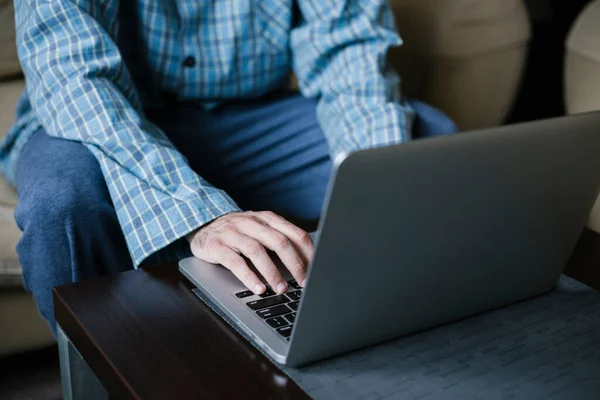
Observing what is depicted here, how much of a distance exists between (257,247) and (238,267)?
0.03 metres

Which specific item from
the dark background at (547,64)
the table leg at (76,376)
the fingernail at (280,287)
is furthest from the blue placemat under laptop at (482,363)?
the dark background at (547,64)

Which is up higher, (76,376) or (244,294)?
(244,294)

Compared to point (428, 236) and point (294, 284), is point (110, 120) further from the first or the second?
point (428, 236)

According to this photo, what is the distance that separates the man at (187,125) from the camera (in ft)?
2.93

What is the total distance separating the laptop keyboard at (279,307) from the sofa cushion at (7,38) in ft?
3.29

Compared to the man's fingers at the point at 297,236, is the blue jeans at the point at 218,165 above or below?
below

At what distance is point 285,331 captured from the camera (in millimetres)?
654

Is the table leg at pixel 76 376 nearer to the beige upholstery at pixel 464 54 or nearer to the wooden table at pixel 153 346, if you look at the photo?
the wooden table at pixel 153 346

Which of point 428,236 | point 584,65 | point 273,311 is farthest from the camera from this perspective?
point 584,65

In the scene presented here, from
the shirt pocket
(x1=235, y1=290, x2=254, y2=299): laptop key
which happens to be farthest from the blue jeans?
(x1=235, y1=290, x2=254, y2=299): laptop key

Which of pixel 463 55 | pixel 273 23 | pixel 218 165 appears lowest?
pixel 218 165

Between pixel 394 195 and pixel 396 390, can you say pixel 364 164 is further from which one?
pixel 396 390

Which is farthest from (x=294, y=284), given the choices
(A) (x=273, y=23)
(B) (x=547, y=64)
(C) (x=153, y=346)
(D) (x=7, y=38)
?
(B) (x=547, y=64)

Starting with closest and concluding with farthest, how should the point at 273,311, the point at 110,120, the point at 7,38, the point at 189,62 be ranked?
the point at 273,311
the point at 110,120
the point at 189,62
the point at 7,38
